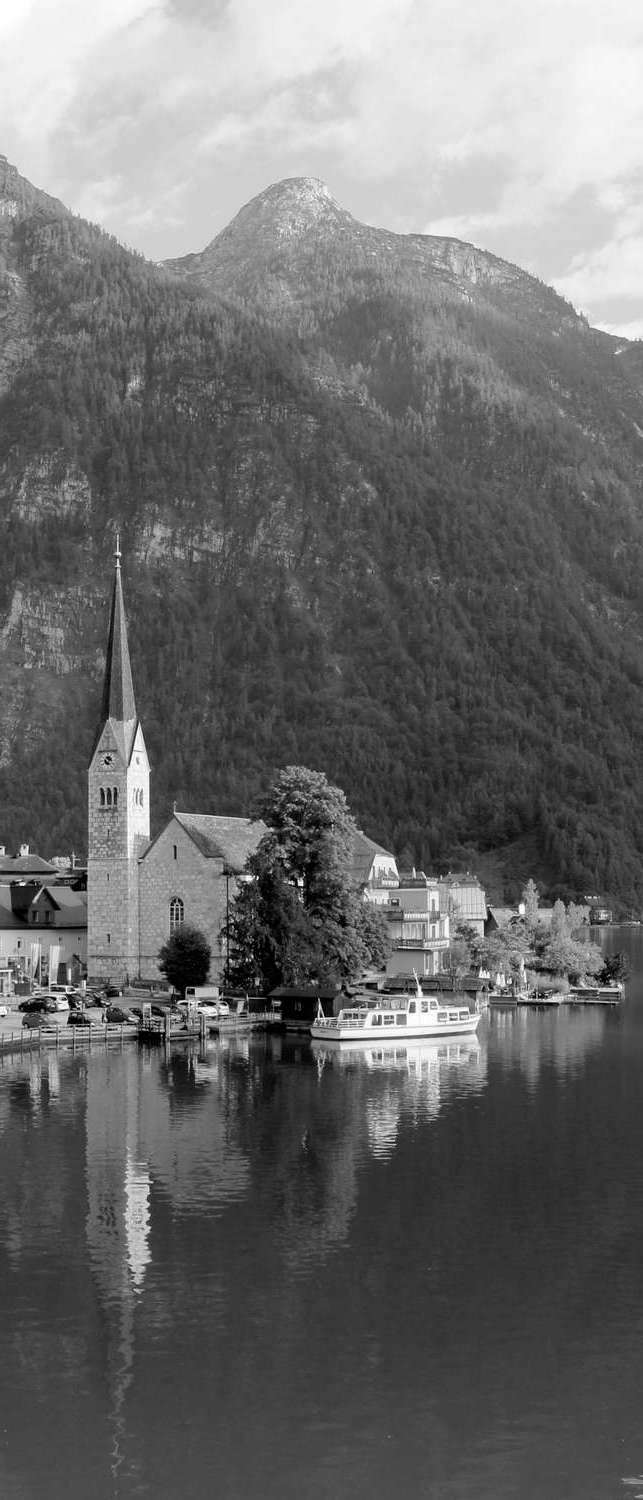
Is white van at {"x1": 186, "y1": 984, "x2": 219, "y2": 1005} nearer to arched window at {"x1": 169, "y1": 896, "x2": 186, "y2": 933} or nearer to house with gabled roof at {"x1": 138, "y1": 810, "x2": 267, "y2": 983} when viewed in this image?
house with gabled roof at {"x1": 138, "y1": 810, "x2": 267, "y2": 983}

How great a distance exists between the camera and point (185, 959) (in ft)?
343

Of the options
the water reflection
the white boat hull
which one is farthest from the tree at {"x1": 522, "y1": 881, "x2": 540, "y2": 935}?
the white boat hull

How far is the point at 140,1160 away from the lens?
2132 inches

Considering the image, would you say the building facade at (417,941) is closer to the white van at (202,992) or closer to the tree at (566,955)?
the tree at (566,955)

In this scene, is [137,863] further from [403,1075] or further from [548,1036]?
[403,1075]

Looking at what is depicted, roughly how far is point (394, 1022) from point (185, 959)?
61.1 feet

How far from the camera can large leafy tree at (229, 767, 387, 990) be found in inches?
3836

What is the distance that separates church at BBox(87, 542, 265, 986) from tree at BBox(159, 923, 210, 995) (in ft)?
4.95

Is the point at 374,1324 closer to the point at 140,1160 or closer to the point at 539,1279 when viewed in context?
the point at 539,1279

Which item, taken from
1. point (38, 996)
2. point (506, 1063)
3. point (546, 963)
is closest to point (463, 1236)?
point (506, 1063)

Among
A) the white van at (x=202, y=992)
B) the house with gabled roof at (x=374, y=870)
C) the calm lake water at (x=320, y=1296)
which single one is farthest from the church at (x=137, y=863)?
the calm lake water at (x=320, y=1296)

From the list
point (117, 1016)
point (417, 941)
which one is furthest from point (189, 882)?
point (417, 941)

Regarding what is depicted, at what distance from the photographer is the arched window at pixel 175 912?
10962 centimetres

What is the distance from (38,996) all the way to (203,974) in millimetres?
11352
